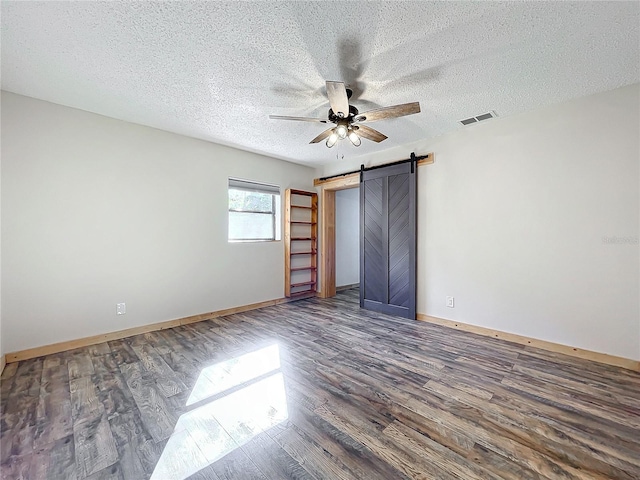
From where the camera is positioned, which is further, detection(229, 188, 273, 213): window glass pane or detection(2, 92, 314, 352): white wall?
detection(229, 188, 273, 213): window glass pane

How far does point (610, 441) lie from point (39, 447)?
3.32 meters

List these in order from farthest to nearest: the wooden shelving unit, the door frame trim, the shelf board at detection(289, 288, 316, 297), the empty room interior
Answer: the door frame trim → the shelf board at detection(289, 288, 316, 297) → the wooden shelving unit → the empty room interior

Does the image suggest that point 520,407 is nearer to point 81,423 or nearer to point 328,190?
point 81,423

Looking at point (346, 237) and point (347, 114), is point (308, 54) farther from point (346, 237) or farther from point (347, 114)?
point (346, 237)

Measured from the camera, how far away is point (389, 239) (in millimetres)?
4152

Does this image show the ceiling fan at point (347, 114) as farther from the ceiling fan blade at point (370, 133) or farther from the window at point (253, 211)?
the window at point (253, 211)

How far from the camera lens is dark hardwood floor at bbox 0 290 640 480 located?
1390mm

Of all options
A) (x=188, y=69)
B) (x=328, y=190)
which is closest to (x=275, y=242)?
(x=328, y=190)

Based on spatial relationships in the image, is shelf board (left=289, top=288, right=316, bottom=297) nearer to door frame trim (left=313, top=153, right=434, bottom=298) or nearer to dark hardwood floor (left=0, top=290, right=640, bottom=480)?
door frame trim (left=313, top=153, right=434, bottom=298)

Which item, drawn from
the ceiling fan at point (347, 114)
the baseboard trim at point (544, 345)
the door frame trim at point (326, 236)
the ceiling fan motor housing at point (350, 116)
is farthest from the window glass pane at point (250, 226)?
the baseboard trim at point (544, 345)

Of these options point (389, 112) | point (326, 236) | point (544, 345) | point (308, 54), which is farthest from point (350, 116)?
point (544, 345)

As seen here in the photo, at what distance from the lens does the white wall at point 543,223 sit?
2467mm

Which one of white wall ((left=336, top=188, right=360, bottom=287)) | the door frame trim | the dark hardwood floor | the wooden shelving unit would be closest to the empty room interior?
the dark hardwood floor

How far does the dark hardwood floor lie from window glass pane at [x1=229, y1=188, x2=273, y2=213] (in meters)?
2.26
